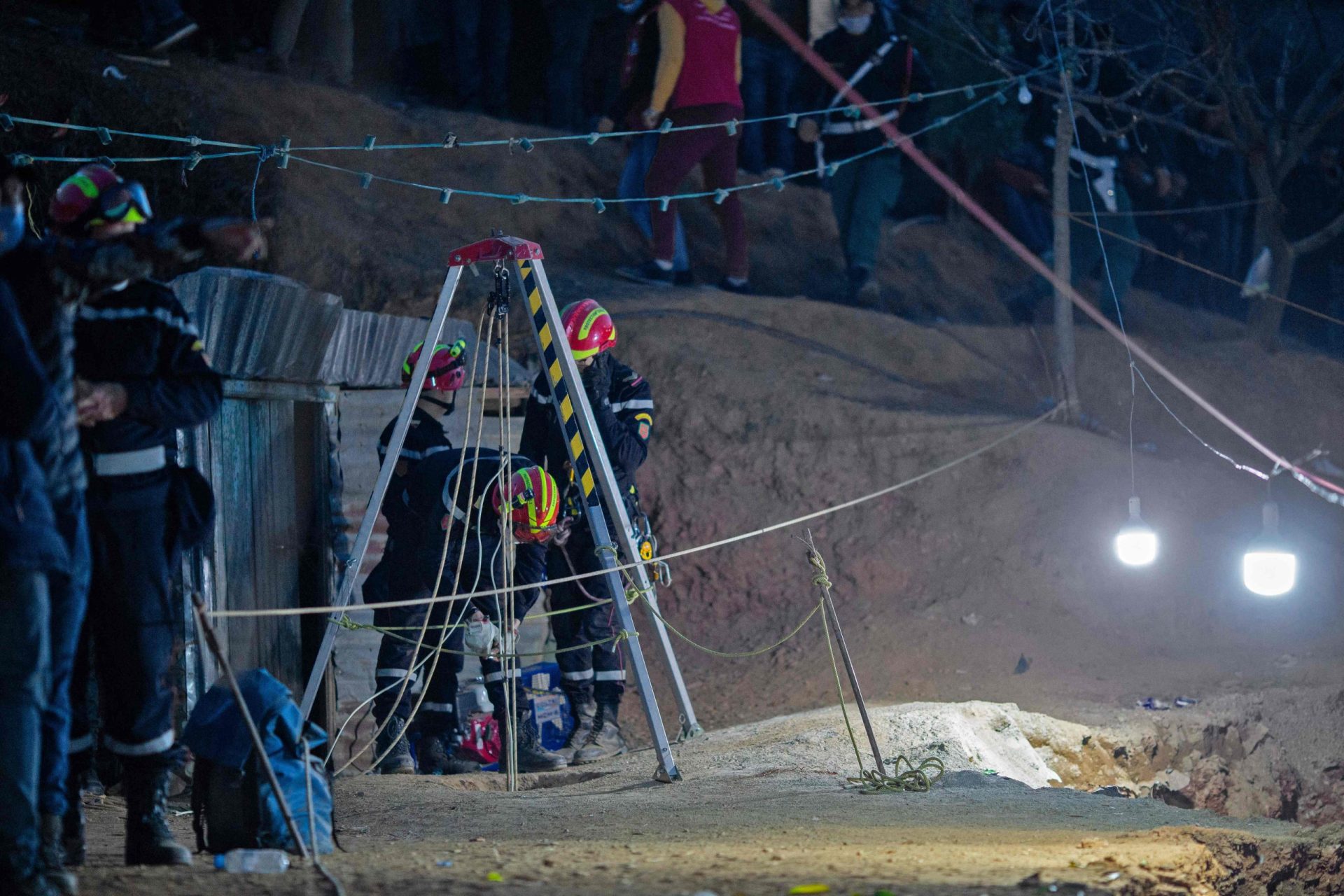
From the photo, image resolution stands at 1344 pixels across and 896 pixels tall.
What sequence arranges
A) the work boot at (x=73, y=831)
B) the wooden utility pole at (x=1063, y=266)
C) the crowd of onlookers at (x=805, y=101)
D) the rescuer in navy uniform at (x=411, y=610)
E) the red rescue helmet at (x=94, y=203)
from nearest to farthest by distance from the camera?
the work boot at (x=73, y=831) → the red rescue helmet at (x=94, y=203) → the rescuer in navy uniform at (x=411, y=610) → the wooden utility pole at (x=1063, y=266) → the crowd of onlookers at (x=805, y=101)

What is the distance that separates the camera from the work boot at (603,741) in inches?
318

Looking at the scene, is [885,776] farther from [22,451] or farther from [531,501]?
[22,451]

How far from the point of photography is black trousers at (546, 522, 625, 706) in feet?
26.9

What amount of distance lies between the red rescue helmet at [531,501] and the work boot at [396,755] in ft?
4.57

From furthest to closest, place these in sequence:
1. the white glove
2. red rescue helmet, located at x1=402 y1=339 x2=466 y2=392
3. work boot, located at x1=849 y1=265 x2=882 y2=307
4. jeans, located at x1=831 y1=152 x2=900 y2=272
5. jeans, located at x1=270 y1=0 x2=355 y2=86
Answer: work boot, located at x1=849 y1=265 x2=882 y2=307
jeans, located at x1=270 y1=0 x2=355 y2=86
jeans, located at x1=831 y1=152 x2=900 y2=272
red rescue helmet, located at x1=402 y1=339 x2=466 y2=392
the white glove

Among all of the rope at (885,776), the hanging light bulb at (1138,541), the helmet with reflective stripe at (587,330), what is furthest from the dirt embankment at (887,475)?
the helmet with reflective stripe at (587,330)

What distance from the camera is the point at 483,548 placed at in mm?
7711

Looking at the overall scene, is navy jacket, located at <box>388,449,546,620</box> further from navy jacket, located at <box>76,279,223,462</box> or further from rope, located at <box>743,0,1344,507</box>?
rope, located at <box>743,0,1344,507</box>

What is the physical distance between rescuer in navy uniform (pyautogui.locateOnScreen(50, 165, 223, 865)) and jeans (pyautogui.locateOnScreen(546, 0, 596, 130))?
10.7 meters

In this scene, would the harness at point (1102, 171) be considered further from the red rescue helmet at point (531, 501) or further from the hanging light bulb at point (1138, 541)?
the red rescue helmet at point (531, 501)

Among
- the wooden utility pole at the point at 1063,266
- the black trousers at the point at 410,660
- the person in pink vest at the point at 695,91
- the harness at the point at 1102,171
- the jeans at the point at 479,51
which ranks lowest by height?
the black trousers at the point at 410,660

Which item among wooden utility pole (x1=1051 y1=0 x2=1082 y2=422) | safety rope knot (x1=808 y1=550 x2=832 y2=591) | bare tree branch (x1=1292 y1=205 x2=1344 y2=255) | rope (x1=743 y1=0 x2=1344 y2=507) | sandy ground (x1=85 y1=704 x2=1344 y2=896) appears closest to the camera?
sandy ground (x1=85 y1=704 x2=1344 y2=896)

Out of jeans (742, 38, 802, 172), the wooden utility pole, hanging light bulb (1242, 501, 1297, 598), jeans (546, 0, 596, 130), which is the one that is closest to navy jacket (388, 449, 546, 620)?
hanging light bulb (1242, 501, 1297, 598)

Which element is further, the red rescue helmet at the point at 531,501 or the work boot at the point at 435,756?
the work boot at the point at 435,756
